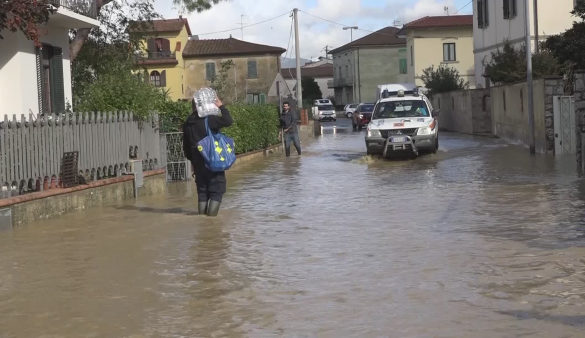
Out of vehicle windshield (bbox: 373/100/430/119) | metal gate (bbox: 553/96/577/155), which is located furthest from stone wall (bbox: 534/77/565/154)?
vehicle windshield (bbox: 373/100/430/119)

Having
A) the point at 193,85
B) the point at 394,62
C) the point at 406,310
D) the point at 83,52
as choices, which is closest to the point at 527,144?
the point at 83,52

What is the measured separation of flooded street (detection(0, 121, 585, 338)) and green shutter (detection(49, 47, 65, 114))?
238 inches

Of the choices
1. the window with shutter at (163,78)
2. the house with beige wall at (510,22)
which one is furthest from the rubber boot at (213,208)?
the window with shutter at (163,78)

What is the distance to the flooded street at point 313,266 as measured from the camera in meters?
6.59

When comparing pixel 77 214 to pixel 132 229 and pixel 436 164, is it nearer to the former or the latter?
pixel 132 229

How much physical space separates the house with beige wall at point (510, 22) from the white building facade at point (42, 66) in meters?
18.6

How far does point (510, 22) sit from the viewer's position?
137 feet

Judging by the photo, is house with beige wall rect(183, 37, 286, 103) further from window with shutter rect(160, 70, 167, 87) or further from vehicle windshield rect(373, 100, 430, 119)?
vehicle windshield rect(373, 100, 430, 119)

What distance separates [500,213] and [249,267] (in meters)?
4.65

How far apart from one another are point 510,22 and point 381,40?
6206cm

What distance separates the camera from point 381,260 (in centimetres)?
896

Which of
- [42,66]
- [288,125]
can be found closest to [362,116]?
[288,125]

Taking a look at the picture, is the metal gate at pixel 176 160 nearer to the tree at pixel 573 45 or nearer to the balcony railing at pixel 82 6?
the balcony railing at pixel 82 6

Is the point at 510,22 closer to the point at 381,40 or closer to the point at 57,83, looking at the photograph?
the point at 57,83
